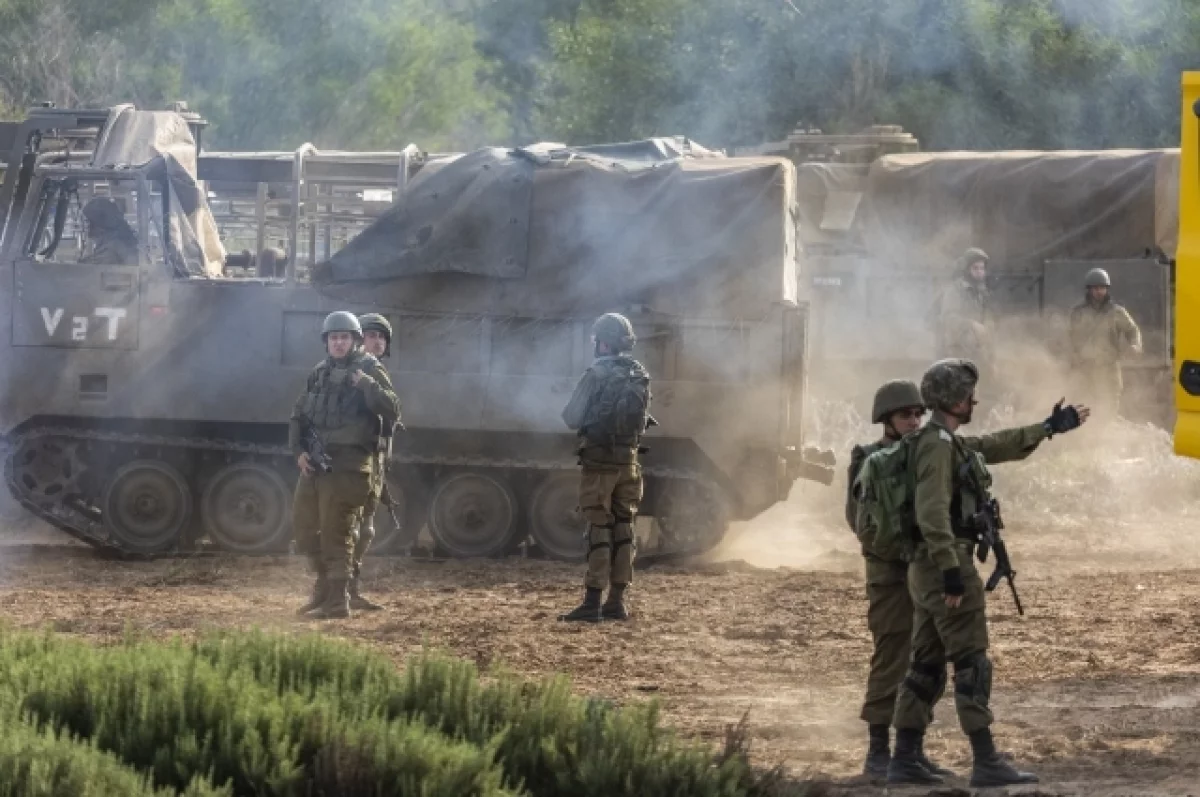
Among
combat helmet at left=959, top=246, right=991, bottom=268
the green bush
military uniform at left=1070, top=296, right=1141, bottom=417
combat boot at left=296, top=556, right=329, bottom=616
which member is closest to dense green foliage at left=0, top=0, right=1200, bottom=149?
combat helmet at left=959, top=246, right=991, bottom=268

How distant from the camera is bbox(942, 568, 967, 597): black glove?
7691 millimetres

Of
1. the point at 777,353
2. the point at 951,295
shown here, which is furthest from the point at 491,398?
the point at 951,295

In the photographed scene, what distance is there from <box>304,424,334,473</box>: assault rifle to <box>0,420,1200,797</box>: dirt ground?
0.89m

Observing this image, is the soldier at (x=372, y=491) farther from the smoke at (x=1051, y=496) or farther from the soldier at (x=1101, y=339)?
the soldier at (x=1101, y=339)

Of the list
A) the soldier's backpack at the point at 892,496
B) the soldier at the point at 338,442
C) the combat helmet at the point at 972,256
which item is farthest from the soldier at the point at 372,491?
the combat helmet at the point at 972,256

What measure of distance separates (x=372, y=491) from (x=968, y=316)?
7694 mm

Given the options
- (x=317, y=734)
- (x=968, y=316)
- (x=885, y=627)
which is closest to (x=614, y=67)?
(x=968, y=316)

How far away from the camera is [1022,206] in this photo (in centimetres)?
2075

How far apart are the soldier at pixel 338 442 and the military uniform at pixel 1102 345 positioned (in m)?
7.70

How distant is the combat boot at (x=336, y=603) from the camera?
495 inches

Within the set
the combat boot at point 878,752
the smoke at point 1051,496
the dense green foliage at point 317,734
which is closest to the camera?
the dense green foliage at point 317,734

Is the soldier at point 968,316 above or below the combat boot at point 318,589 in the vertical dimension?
above

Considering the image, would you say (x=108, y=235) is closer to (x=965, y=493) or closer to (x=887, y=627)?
(x=887, y=627)

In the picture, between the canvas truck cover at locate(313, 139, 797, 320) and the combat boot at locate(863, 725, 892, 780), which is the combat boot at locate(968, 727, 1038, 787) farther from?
the canvas truck cover at locate(313, 139, 797, 320)
